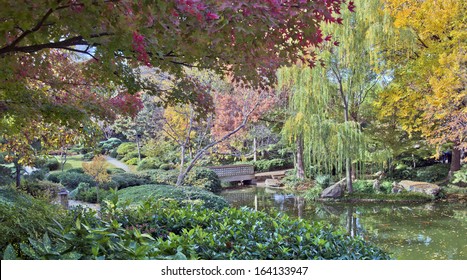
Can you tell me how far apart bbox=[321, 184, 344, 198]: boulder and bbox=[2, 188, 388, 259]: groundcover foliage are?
6954 millimetres

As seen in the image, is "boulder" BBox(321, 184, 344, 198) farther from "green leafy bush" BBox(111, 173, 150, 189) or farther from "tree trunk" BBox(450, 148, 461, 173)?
"green leafy bush" BBox(111, 173, 150, 189)

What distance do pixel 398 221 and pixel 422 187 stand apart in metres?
3.33

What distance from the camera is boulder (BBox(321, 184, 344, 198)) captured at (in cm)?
987

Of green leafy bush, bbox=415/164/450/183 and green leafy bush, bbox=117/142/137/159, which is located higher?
green leafy bush, bbox=117/142/137/159

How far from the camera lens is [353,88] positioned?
10.5 metres

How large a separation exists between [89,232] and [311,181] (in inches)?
432

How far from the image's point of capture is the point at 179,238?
2.09 metres

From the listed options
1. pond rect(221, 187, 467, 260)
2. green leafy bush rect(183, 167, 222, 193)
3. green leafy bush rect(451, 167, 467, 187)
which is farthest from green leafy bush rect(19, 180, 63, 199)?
green leafy bush rect(451, 167, 467, 187)

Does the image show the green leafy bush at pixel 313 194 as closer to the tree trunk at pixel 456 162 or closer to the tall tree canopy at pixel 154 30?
the tree trunk at pixel 456 162

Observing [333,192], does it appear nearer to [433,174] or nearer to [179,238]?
[433,174]

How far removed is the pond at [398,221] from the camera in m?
5.42

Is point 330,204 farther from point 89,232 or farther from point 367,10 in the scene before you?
point 89,232

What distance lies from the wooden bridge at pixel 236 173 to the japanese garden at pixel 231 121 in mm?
110

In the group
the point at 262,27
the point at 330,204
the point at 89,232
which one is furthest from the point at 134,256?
the point at 330,204
